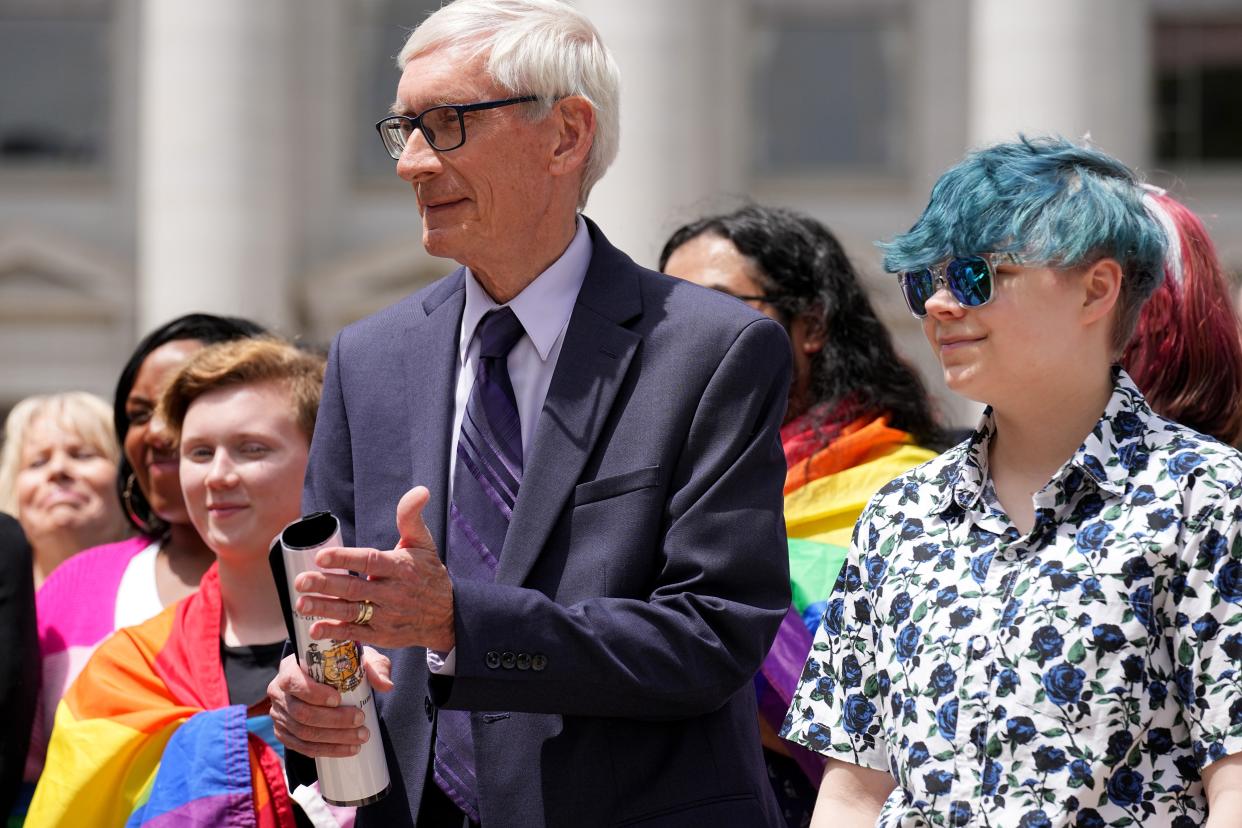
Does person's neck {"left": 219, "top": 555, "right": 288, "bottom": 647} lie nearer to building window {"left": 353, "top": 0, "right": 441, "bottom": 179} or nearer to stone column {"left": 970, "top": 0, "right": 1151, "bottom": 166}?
stone column {"left": 970, "top": 0, "right": 1151, "bottom": 166}

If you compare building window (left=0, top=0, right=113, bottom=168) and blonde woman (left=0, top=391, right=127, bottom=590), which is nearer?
blonde woman (left=0, top=391, right=127, bottom=590)

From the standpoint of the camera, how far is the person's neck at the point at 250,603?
13.6 ft

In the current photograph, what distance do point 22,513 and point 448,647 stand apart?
3.48 metres

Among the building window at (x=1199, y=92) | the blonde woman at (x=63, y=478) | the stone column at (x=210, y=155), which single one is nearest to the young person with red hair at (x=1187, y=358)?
the blonde woman at (x=63, y=478)

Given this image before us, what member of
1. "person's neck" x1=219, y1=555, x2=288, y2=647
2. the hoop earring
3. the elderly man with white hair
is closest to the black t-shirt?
"person's neck" x1=219, y1=555, x2=288, y2=647

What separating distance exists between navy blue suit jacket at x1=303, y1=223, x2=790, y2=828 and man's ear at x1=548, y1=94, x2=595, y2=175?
0.66 ft

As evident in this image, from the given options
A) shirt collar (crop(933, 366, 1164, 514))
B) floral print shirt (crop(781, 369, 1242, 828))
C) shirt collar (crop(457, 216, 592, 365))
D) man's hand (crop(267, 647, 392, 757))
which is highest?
shirt collar (crop(457, 216, 592, 365))

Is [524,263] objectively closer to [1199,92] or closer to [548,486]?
[548,486]

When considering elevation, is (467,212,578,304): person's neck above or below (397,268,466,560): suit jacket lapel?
above

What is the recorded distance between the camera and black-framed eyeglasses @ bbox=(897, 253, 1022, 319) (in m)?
2.62

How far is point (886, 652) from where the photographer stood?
106 inches

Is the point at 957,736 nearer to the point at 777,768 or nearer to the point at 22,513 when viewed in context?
the point at 777,768

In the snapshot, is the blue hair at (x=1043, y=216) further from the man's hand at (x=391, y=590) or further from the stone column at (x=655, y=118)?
the stone column at (x=655, y=118)

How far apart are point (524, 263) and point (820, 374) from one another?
5.17 ft
